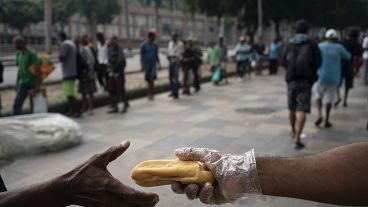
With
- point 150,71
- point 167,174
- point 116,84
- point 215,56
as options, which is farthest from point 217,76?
point 167,174

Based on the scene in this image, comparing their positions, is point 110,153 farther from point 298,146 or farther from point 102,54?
point 102,54

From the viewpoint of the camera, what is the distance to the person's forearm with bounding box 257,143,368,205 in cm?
200

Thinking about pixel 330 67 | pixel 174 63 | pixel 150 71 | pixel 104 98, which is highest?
pixel 330 67

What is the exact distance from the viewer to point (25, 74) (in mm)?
7625

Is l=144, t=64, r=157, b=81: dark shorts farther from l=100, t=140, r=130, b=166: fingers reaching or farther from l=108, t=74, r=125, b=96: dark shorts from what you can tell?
l=100, t=140, r=130, b=166: fingers reaching

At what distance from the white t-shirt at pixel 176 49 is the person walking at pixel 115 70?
247 cm

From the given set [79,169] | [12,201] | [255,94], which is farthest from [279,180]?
[255,94]

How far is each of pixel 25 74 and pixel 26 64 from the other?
7.5 inches

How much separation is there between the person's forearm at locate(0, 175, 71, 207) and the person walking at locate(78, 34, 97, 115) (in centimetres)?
710

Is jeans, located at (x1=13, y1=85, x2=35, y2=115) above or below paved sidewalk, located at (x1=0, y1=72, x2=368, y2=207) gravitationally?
above

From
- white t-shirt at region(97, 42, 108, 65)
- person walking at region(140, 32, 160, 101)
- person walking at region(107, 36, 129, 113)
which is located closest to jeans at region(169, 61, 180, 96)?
person walking at region(140, 32, 160, 101)

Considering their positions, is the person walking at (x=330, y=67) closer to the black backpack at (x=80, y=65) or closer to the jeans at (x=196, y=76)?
the black backpack at (x=80, y=65)

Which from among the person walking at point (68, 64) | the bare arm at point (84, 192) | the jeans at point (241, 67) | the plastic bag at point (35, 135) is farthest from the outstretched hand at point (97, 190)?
the jeans at point (241, 67)

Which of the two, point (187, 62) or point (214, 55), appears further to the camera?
point (214, 55)
